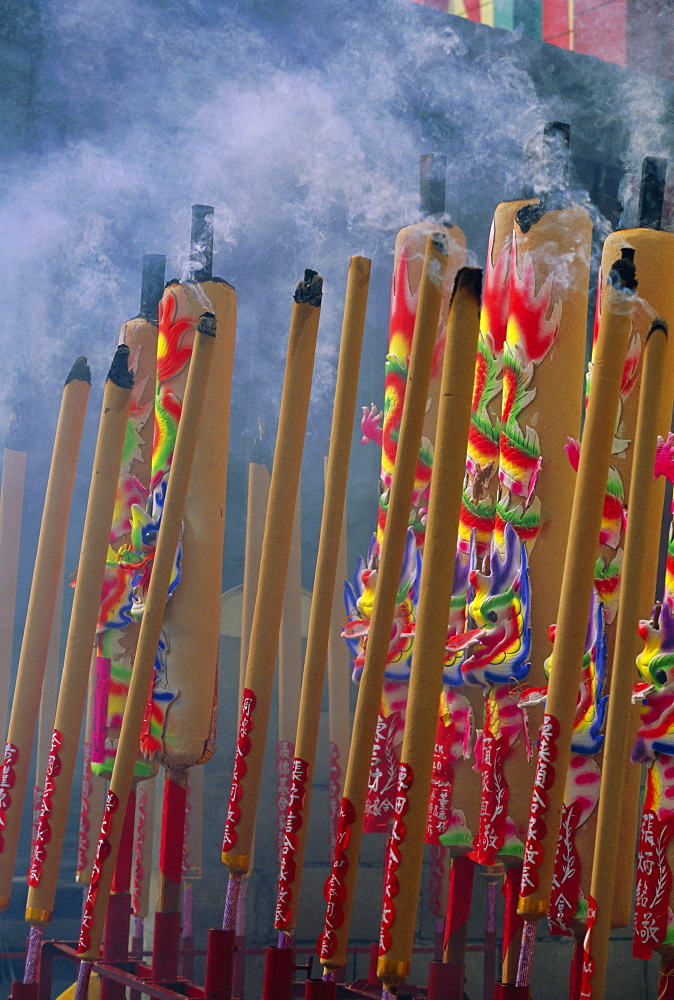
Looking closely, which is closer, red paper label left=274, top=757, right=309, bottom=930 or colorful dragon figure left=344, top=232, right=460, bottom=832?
red paper label left=274, top=757, right=309, bottom=930

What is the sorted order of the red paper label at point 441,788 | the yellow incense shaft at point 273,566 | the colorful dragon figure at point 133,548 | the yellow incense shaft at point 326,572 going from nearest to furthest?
the yellow incense shaft at point 326,572 < the yellow incense shaft at point 273,566 < the red paper label at point 441,788 < the colorful dragon figure at point 133,548

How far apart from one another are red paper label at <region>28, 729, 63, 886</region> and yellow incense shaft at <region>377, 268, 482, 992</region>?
1251mm

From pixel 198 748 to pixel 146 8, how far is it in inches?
134

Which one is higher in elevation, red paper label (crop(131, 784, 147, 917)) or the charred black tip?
the charred black tip

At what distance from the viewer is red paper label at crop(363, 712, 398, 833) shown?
13.5 feet

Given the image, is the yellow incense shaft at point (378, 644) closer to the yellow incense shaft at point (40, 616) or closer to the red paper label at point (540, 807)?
the red paper label at point (540, 807)

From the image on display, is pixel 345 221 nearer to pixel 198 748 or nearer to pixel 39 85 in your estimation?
pixel 39 85

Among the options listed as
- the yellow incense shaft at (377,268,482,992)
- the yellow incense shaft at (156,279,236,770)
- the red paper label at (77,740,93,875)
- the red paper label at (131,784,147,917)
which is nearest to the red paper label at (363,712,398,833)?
the yellow incense shaft at (156,279,236,770)

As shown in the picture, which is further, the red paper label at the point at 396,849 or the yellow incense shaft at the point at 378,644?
the yellow incense shaft at the point at 378,644

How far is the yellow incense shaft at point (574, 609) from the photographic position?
278 centimetres

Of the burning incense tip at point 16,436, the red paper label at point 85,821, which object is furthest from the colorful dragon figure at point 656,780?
the burning incense tip at point 16,436

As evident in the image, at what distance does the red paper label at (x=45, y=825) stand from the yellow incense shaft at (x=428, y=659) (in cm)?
125

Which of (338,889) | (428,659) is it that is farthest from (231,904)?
(428,659)

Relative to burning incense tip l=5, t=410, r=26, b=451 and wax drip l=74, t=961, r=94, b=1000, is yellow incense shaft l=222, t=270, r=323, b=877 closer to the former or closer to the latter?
wax drip l=74, t=961, r=94, b=1000
